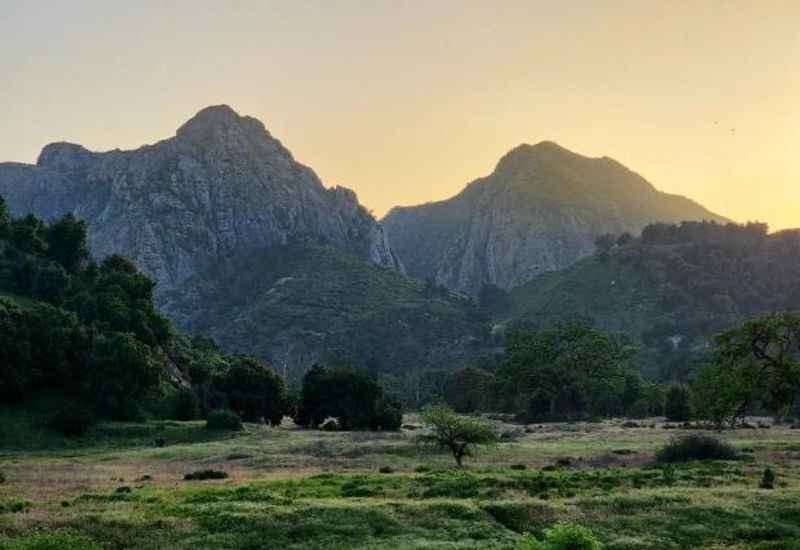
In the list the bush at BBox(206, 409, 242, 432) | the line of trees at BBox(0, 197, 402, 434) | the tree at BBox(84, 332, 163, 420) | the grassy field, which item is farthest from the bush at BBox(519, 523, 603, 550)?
the tree at BBox(84, 332, 163, 420)

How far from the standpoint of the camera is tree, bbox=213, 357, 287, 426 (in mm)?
103688

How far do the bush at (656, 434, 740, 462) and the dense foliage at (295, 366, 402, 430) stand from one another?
52157 millimetres

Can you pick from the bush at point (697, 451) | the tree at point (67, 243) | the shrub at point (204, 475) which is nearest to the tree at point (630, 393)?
the bush at point (697, 451)

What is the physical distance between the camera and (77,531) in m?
27.5

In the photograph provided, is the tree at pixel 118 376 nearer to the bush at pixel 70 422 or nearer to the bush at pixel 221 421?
the bush at pixel 70 422

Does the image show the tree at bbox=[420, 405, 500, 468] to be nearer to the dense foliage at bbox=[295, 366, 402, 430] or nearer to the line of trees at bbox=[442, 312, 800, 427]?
the dense foliage at bbox=[295, 366, 402, 430]

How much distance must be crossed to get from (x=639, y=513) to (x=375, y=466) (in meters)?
26.3

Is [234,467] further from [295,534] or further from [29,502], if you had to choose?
[295,534]

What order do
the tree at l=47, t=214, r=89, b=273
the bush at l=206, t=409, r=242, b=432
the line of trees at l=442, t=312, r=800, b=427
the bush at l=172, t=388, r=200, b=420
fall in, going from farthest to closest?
the tree at l=47, t=214, r=89, b=273, the line of trees at l=442, t=312, r=800, b=427, the bush at l=172, t=388, r=200, b=420, the bush at l=206, t=409, r=242, b=432

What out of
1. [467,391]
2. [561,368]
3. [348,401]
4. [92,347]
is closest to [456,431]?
[348,401]

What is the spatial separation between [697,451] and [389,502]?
1236 inches

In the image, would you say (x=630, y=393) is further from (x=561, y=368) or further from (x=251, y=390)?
(x=251, y=390)

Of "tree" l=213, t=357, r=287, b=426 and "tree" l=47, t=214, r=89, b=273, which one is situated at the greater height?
"tree" l=47, t=214, r=89, b=273

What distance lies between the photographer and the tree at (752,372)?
156 feet
